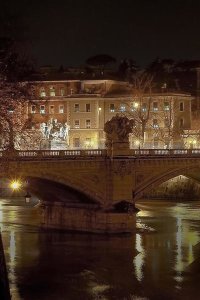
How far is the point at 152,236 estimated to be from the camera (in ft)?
154

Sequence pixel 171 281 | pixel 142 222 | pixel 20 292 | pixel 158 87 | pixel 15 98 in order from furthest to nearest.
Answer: pixel 158 87 → pixel 142 222 → pixel 171 281 → pixel 20 292 → pixel 15 98

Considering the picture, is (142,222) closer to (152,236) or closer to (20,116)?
(152,236)

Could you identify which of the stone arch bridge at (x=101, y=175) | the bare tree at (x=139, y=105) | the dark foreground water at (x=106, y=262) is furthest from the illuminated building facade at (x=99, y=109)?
the stone arch bridge at (x=101, y=175)

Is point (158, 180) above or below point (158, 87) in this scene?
below

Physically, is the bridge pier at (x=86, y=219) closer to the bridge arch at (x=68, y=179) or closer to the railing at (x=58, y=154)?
the bridge arch at (x=68, y=179)

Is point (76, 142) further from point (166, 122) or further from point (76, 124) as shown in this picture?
point (166, 122)

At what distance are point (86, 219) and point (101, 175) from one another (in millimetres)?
3160

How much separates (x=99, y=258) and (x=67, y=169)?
29.5 feet

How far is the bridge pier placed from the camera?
158 ft

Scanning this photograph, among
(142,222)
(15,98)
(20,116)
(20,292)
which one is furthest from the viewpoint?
(142,222)

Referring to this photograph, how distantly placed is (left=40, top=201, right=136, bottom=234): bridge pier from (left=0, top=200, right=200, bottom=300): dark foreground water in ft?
3.69

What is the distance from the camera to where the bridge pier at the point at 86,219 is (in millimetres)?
48125

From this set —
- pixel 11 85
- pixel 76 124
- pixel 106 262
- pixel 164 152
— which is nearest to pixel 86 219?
pixel 164 152

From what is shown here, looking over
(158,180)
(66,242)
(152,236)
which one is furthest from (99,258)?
(158,180)
